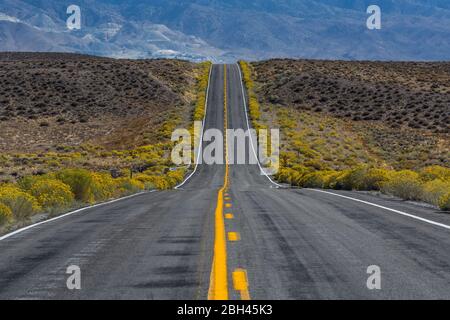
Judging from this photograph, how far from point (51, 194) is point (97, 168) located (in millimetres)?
32719

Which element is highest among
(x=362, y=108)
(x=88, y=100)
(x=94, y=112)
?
(x=88, y=100)

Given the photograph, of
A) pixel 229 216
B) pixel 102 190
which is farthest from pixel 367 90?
pixel 229 216

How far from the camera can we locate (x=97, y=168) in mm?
51312

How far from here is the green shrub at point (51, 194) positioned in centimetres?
1833

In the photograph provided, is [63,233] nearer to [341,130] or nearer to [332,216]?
[332,216]

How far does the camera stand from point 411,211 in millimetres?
15281

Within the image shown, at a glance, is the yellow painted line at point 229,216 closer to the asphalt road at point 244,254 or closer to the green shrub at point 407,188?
the asphalt road at point 244,254

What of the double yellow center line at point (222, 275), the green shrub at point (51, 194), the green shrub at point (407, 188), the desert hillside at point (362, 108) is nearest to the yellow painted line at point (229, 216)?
the double yellow center line at point (222, 275)

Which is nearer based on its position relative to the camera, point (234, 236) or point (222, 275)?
point (222, 275)

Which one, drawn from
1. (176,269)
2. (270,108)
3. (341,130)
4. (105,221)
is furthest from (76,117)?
(176,269)

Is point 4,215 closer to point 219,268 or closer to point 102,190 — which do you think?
point 219,268

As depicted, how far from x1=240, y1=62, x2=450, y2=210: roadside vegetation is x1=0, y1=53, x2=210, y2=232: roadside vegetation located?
9.55 m

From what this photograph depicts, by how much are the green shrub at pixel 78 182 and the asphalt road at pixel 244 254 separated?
20.8ft

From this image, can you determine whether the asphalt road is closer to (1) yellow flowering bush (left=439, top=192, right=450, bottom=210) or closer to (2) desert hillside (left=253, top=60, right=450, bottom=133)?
(1) yellow flowering bush (left=439, top=192, right=450, bottom=210)
